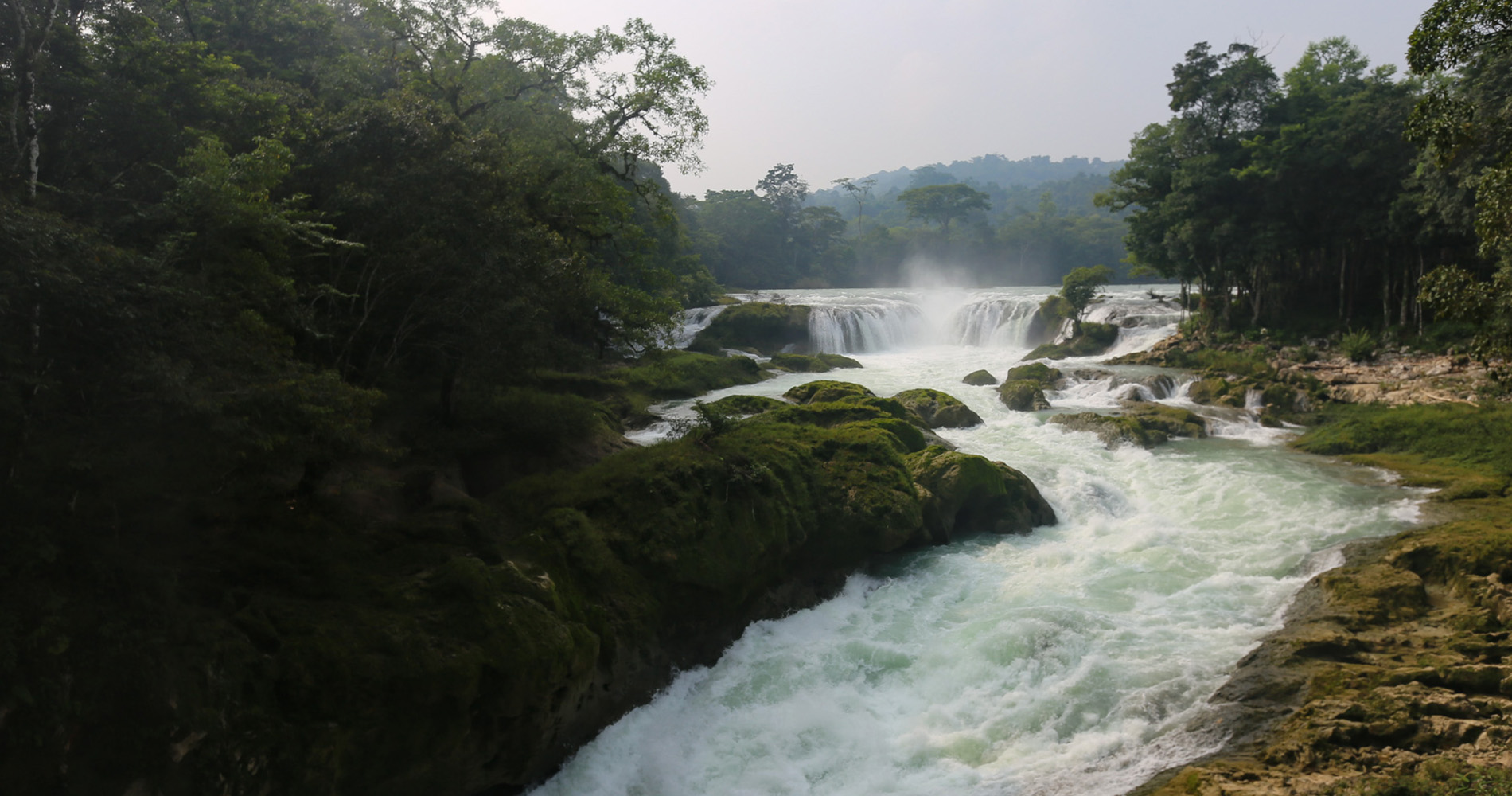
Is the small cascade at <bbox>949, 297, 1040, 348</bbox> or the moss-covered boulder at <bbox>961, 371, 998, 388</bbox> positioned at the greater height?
the small cascade at <bbox>949, 297, 1040, 348</bbox>

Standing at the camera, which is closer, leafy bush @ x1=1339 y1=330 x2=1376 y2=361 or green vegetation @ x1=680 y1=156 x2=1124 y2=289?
leafy bush @ x1=1339 y1=330 x2=1376 y2=361

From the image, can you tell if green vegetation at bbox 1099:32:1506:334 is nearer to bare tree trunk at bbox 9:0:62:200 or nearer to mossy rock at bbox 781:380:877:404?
mossy rock at bbox 781:380:877:404

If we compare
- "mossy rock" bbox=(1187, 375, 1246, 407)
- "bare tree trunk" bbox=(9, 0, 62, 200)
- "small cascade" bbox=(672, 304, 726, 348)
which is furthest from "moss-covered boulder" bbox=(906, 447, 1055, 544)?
"small cascade" bbox=(672, 304, 726, 348)

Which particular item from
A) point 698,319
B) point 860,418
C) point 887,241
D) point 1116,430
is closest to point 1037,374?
point 1116,430

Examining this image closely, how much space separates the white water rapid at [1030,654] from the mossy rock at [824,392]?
16.1ft

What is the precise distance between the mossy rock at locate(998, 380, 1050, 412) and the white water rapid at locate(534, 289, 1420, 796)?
5257mm

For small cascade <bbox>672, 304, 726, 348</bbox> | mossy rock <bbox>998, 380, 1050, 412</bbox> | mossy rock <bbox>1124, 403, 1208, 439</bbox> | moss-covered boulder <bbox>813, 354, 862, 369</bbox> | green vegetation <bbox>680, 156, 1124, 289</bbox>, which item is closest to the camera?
mossy rock <bbox>1124, 403, 1208, 439</bbox>

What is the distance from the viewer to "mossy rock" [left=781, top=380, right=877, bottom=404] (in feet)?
59.2

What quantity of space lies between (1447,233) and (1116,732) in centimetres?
2197

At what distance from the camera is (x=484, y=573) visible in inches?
258

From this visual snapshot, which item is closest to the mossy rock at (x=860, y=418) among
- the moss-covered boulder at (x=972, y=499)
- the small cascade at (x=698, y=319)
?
the moss-covered boulder at (x=972, y=499)

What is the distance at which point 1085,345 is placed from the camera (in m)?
30.5

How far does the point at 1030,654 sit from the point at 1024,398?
42.6ft

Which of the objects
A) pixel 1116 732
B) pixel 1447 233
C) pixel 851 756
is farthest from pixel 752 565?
pixel 1447 233
